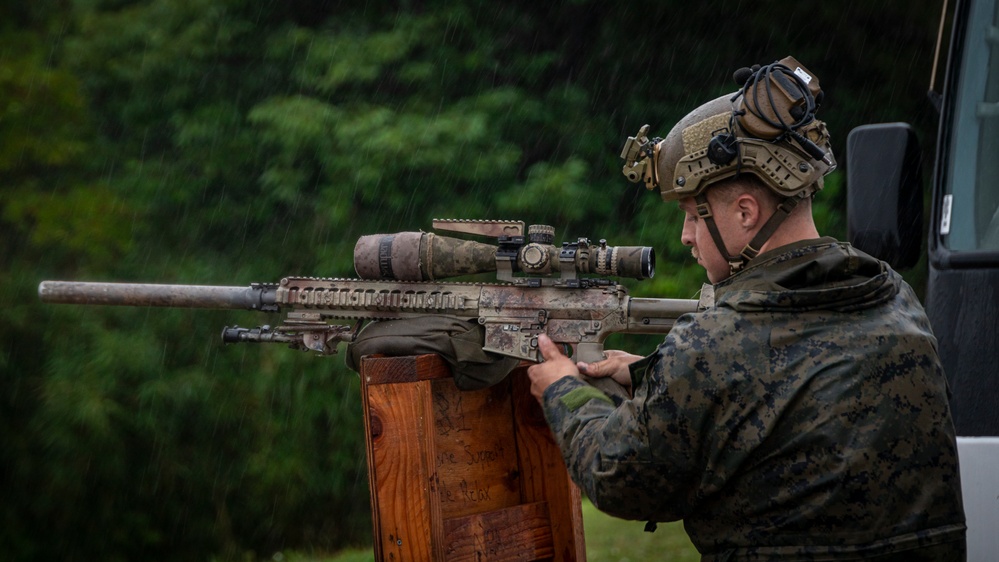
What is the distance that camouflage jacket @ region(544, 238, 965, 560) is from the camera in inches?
85.2

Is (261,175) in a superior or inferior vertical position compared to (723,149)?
superior

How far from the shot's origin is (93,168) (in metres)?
6.95

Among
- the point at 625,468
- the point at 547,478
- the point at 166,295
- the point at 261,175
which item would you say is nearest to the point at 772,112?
the point at 625,468

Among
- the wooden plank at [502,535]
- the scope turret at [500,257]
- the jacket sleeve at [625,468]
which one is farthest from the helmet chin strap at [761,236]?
the wooden plank at [502,535]

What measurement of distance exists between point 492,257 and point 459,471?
2.49 feet

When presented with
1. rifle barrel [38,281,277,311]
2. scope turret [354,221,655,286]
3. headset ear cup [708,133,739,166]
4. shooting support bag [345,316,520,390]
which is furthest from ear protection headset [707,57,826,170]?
rifle barrel [38,281,277,311]

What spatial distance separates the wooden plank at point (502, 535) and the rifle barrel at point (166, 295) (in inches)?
49.1

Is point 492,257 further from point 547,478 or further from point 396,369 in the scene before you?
point 547,478

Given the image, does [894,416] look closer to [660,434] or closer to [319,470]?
[660,434]

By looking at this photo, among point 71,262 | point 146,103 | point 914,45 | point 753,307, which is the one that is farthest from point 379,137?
point 753,307

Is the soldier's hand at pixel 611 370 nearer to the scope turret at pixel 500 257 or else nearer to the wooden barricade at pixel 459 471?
the wooden barricade at pixel 459 471

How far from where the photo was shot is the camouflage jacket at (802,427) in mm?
2164

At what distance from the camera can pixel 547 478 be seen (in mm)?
3297

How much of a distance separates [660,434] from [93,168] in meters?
5.84
